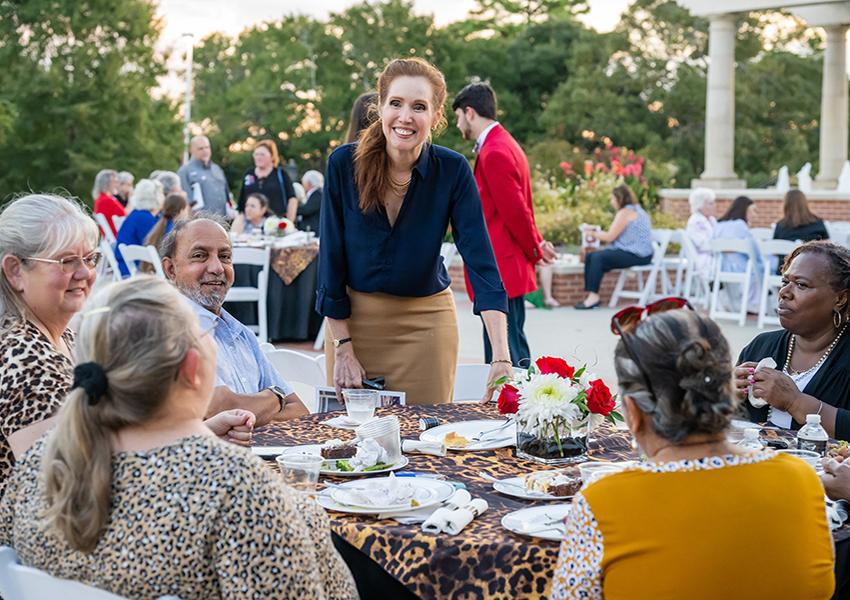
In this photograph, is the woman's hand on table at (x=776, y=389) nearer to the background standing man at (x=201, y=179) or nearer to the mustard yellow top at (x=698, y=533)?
the mustard yellow top at (x=698, y=533)

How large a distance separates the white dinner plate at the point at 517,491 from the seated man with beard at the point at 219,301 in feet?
3.43

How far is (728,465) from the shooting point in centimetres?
200

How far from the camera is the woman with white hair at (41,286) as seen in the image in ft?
8.25

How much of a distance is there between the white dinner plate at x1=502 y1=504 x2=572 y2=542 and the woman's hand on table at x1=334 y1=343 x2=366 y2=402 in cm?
153

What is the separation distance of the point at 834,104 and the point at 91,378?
21716 mm

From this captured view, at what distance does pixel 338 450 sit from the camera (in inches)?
113

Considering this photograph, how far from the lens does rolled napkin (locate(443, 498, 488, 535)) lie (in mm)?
2320

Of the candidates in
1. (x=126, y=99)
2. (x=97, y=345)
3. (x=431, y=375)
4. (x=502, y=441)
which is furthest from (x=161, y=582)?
(x=126, y=99)

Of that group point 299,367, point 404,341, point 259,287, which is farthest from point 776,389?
point 259,287

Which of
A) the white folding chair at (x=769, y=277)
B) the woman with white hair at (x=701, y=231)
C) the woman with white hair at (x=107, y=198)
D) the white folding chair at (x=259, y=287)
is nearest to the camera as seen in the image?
the white folding chair at (x=259, y=287)

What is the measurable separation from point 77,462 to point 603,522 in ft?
3.11

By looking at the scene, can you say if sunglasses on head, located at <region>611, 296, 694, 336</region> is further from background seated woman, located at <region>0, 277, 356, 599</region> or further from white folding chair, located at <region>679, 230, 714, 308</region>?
white folding chair, located at <region>679, 230, 714, 308</region>

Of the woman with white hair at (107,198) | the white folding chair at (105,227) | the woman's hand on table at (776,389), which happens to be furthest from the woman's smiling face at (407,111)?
the woman with white hair at (107,198)

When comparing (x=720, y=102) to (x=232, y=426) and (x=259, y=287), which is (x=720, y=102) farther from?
(x=232, y=426)
